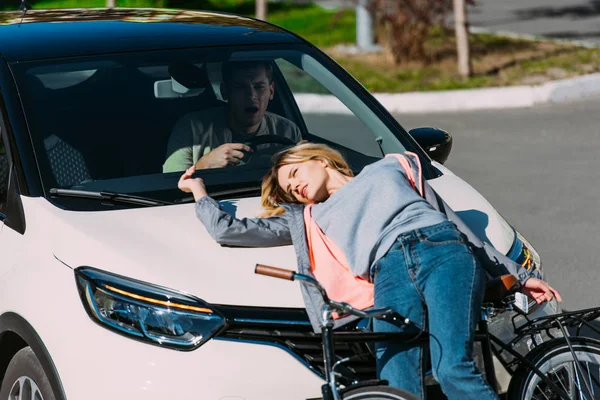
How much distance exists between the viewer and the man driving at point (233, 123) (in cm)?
439

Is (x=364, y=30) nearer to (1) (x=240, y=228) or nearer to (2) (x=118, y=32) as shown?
(2) (x=118, y=32)

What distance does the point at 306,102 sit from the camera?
10.2 metres

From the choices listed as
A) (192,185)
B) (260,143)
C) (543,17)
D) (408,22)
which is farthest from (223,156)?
(543,17)

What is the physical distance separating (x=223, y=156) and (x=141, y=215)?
66 cm

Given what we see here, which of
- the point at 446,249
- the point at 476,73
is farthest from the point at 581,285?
the point at 476,73

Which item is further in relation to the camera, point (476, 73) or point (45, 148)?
point (476, 73)

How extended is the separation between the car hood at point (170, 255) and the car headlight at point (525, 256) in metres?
0.89

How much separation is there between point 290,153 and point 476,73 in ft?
31.8

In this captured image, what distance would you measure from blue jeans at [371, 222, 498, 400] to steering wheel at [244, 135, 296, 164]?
1139 mm

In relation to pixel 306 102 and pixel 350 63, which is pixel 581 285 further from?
pixel 350 63

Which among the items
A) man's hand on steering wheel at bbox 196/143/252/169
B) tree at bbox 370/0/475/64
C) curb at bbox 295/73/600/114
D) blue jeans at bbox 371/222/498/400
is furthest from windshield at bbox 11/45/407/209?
tree at bbox 370/0/475/64

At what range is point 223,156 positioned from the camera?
4332 millimetres

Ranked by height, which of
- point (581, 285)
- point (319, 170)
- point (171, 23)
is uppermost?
point (171, 23)

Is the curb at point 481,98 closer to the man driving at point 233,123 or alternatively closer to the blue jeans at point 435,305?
the man driving at point 233,123
